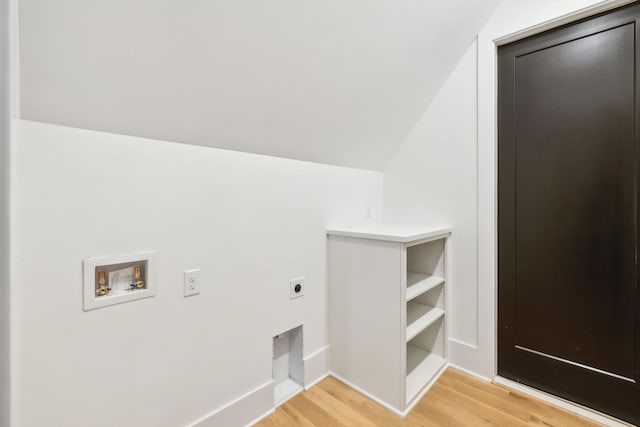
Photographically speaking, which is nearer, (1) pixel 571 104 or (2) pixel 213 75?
(2) pixel 213 75

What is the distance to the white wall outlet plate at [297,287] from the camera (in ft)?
5.27

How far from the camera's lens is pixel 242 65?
1.10 metres

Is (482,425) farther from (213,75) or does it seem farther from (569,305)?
(213,75)

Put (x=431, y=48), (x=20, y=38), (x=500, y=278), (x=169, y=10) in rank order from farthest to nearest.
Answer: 1. (x=500, y=278)
2. (x=431, y=48)
3. (x=169, y=10)
4. (x=20, y=38)

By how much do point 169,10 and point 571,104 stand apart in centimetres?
185

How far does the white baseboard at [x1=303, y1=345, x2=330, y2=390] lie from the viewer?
1655 mm

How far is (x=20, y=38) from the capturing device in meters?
0.74

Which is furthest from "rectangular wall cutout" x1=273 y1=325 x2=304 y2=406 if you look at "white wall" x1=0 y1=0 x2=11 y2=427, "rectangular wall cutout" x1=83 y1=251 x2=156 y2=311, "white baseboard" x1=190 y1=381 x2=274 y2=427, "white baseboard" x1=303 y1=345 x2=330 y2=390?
"white wall" x1=0 y1=0 x2=11 y2=427

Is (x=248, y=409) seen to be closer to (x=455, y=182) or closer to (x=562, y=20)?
(x=455, y=182)

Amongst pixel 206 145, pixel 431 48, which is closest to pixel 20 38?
pixel 206 145

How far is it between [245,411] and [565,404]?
1.64 meters

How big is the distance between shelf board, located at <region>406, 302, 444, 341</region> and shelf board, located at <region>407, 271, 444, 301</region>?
18 centimetres


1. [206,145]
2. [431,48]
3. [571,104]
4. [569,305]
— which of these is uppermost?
[431,48]

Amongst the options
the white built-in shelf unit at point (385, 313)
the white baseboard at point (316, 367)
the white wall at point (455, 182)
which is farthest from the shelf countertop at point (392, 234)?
the white baseboard at point (316, 367)
